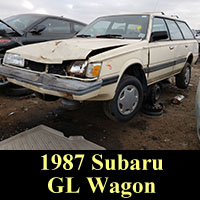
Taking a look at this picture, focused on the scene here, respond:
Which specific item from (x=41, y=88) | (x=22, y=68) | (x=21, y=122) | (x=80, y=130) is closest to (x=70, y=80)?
(x=41, y=88)

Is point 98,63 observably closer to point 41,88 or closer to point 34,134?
point 41,88

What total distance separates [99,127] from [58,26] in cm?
299

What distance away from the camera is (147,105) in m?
3.43

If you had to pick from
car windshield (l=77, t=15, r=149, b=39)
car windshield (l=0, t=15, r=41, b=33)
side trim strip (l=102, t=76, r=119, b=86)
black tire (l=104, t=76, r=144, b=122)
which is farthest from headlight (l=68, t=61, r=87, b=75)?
car windshield (l=0, t=15, r=41, b=33)

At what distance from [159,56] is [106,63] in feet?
4.74

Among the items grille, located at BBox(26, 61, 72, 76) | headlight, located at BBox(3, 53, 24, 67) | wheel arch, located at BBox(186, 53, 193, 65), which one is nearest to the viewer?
grille, located at BBox(26, 61, 72, 76)

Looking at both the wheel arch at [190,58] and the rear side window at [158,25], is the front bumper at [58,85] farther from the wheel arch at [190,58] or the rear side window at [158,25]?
the wheel arch at [190,58]

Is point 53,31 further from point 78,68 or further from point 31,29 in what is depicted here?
point 78,68

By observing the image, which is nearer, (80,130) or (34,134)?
(34,134)

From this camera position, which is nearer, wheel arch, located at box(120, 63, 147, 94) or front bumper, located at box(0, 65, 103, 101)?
front bumper, located at box(0, 65, 103, 101)

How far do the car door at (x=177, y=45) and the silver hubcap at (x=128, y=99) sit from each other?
1595 millimetres

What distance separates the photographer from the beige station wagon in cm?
202

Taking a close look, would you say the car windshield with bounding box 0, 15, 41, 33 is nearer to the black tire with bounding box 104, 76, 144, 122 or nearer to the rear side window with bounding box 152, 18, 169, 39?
the rear side window with bounding box 152, 18, 169, 39

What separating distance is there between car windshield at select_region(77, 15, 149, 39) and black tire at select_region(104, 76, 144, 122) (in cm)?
80
